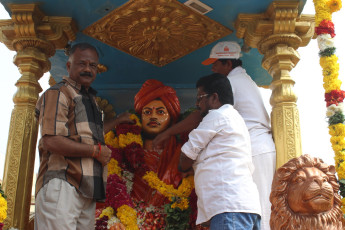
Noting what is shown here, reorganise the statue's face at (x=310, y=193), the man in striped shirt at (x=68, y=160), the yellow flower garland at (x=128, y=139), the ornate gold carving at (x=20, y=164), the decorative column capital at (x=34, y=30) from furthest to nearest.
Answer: the yellow flower garland at (x=128, y=139) < the decorative column capital at (x=34, y=30) < the ornate gold carving at (x=20, y=164) < the man in striped shirt at (x=68, y=160) < the statue's face at (x=310, y=193)

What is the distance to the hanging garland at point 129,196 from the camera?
3732 millimetres

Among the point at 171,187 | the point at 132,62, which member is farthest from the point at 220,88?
the point at 132,62

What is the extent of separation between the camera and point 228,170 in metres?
2.57

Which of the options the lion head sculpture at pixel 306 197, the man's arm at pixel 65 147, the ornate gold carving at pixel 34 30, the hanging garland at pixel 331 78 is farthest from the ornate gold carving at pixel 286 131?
the ornate gold carving at pixel 34 30

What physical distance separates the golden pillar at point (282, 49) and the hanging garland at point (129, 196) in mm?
1109

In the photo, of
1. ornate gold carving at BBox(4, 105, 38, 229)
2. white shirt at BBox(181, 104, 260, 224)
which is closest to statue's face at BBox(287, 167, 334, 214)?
white shirt at BBox(181, 104, 260, 224)

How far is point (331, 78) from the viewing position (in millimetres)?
3865

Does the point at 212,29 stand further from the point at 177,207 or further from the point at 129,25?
the point at 177,207

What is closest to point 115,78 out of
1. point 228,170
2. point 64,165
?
point 64,165

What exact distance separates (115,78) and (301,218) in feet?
12.4

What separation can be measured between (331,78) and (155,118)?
2080 millimetres

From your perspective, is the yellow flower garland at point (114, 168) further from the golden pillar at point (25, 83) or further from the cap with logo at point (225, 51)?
the cap with logo at point (225, 51)

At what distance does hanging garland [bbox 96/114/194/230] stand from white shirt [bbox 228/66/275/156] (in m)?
0.87

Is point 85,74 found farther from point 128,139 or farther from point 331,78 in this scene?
point 331,78
